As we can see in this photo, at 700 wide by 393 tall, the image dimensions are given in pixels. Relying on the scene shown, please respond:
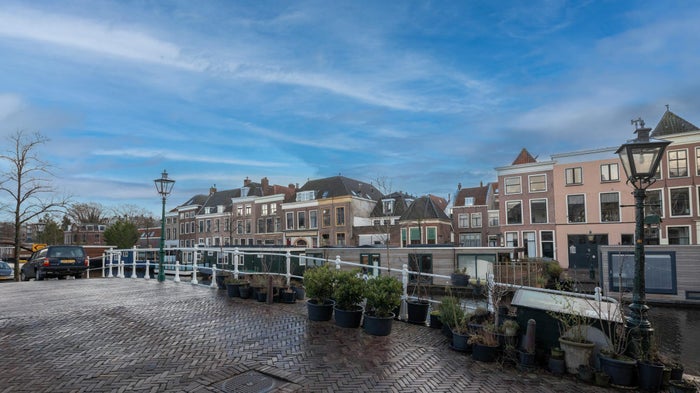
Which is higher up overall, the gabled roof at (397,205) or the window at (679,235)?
the gabled roof at (397,205)

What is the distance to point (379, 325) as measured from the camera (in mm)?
6605

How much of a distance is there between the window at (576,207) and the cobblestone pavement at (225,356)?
98.6 ft

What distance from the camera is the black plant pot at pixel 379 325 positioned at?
6594 mm

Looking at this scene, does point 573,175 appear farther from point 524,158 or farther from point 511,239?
point 511,239

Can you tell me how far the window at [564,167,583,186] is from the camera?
31.8 metres

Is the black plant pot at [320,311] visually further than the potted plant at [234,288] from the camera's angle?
No

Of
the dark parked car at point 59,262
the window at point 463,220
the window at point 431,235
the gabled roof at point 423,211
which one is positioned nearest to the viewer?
the dark parked car at point 59,262

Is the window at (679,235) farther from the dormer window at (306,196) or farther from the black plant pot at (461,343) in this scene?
the dormer window at (306,196)

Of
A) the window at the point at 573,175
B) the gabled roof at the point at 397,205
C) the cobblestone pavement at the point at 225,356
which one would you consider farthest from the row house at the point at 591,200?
the cobblestone pavement at the point at 225,356

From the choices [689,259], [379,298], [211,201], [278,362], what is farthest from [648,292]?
[211,201]

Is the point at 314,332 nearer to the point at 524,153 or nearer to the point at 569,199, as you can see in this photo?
the point at 569,199

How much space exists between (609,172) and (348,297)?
3204 centimetres

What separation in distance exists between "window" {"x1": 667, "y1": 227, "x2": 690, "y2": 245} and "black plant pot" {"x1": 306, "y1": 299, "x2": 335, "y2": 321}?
A: 104ft

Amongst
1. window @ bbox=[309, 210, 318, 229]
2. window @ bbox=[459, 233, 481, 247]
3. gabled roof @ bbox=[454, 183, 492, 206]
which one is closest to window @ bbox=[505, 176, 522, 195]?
window @ bbox=[459, 233, 481, 247]
